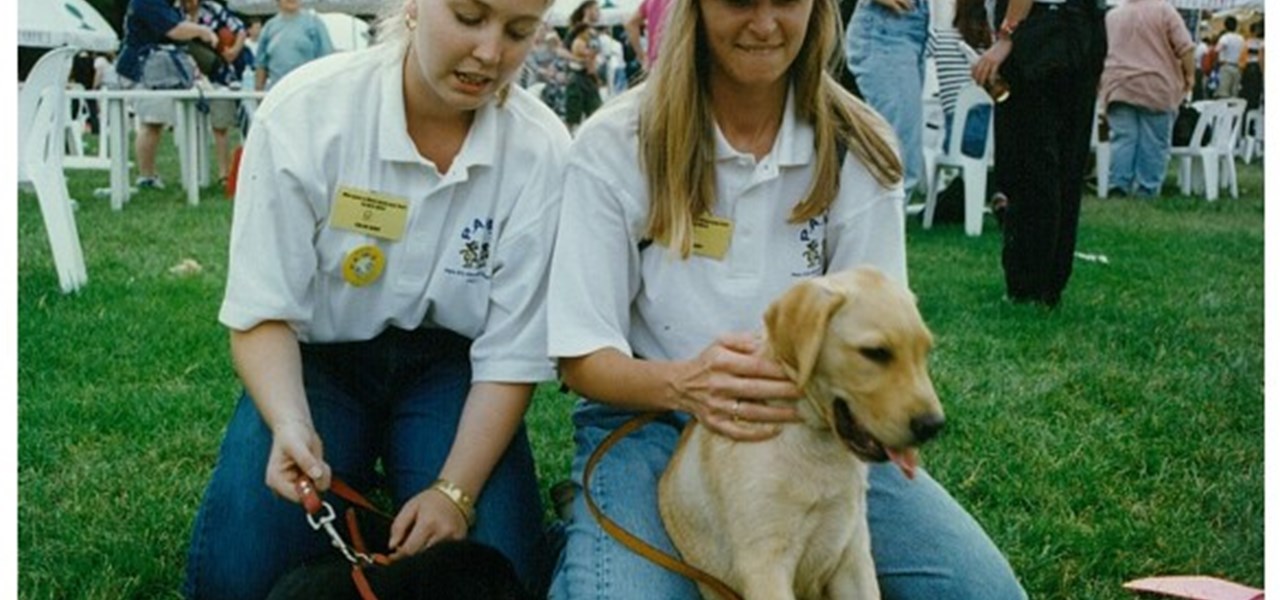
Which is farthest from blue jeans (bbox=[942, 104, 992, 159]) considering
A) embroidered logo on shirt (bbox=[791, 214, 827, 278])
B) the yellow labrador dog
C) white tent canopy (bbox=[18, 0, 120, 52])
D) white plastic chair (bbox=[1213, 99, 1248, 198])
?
the yellow labrador dog

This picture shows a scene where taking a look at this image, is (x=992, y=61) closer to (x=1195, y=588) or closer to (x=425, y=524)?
(x=1195, y=588)

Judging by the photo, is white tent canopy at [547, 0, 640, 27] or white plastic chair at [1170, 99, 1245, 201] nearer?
white plastic chair at [1170, 99, 1245, 201]

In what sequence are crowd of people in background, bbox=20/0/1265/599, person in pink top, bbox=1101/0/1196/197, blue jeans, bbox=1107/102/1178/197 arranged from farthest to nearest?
blue jeans, bbox=1107/102/1178/197, person in pink top, bbox=1101/0/1196/197, crowd of people in background, bbox=20/0/1265/599

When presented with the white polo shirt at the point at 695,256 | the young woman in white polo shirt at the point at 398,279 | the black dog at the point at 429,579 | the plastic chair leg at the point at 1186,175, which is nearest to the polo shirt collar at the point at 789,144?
the white polo shirt at the point at 695,256

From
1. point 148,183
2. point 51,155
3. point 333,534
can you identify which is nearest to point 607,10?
point 148,183

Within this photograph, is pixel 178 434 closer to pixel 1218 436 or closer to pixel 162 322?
pixel 162 322

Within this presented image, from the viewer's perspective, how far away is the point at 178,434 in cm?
412

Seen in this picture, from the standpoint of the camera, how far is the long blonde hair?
2.73 m

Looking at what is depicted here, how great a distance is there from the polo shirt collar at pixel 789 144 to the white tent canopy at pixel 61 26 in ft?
17.7

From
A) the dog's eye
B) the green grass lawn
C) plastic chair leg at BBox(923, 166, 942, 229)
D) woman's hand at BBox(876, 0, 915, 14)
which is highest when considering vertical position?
woman's hand at BBox(876, 0, 915, 14)

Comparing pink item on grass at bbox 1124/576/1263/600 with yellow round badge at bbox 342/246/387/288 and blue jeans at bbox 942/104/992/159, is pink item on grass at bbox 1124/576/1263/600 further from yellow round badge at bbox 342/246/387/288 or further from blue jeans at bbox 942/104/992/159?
blue jeans at bbox 942/104/992/159

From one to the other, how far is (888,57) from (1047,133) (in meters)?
1.72

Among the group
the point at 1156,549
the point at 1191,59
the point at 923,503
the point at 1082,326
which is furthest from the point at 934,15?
the point at 923,503

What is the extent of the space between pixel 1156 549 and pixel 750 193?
144cm
